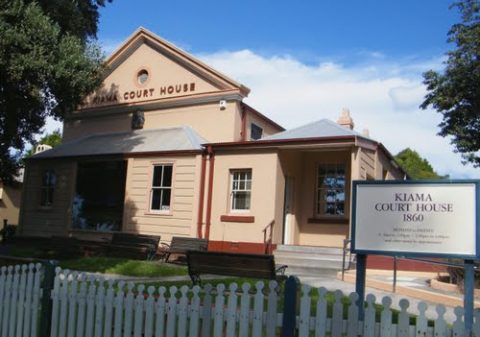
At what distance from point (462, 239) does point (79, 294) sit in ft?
13.6

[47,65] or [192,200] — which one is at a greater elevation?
[47,65]

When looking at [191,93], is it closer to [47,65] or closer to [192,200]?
[192,200]

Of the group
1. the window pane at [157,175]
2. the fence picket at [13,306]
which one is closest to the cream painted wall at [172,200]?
the window pane at [157,175]

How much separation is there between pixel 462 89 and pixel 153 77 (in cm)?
1165

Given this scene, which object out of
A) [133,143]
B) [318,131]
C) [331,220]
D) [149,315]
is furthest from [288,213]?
[149,315]

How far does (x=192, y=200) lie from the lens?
18.3 m

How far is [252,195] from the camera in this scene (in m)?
17.3

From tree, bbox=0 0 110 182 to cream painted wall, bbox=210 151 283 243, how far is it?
498cm

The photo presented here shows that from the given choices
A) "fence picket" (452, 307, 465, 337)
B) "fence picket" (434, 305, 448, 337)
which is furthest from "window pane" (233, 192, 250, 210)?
"fence picket" (452, 307, 465, 337)

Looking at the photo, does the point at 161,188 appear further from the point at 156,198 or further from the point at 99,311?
the point at 99,311

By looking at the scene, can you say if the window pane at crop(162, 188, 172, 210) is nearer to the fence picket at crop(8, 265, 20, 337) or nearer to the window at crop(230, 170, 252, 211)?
the window at crop(230, 170, 252, 211)

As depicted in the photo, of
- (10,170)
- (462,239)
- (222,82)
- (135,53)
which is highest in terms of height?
(135,53)

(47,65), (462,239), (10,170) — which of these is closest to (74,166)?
(10,170)

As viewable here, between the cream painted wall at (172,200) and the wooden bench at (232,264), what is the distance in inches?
307
